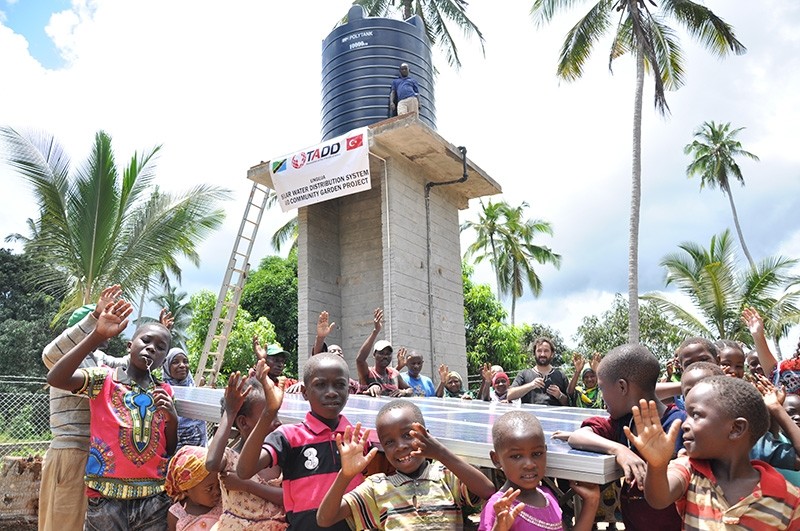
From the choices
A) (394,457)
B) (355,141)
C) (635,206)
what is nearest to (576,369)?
(394,457)

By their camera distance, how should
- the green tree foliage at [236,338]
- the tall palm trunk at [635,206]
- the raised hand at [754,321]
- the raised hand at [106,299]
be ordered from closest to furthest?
the raised hand at [106,299], the raised hand at [754,321], the tall palm trunk at [635,206], the green tree foliage at [236,338]

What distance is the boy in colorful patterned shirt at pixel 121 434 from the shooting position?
2.88m

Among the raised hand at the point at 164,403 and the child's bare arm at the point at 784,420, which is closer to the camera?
the child's bare arm at the point at 784,420

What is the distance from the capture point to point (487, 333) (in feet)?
69.4

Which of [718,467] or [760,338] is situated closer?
[718,467]

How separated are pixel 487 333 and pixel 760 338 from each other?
17.0 meters

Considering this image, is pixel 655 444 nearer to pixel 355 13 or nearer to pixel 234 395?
pixel 234 395

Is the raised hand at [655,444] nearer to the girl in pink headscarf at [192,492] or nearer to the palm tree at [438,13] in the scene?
the girl in pink headscarf at [192,492]

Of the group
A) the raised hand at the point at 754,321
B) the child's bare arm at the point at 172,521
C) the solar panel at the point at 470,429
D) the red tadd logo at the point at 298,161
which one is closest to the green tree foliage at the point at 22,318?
the red tadd logo at the point at 298,161

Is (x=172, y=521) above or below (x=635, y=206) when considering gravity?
below

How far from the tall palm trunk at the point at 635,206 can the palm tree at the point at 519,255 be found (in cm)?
1550

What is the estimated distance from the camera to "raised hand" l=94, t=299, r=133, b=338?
2.84 meters

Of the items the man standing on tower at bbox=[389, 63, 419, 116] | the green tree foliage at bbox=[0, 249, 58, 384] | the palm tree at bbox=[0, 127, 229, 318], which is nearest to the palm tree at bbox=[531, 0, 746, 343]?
the man standing on tower at bbox=[389, 63, 419, 116]

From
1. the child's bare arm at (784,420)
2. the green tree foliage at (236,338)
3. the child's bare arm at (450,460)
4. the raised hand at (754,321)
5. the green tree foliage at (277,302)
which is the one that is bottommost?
the child's bare arm at (450,460)
